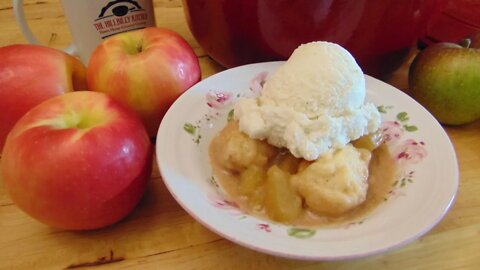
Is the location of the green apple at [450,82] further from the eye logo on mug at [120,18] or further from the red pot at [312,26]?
the eye logo on mug at [120,18]

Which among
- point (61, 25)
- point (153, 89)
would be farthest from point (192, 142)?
point (61, 25)

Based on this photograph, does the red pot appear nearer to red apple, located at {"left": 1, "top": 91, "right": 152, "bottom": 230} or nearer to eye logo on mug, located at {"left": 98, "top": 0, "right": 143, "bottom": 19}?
eye logo on mug, located at {"left": 98, "top": 0, "right": 143, "bottom": 19}

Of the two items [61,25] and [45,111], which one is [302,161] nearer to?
[45,111]

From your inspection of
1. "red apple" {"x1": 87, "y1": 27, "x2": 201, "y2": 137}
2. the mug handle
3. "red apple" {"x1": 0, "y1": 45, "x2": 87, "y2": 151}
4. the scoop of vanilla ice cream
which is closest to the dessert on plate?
the scoop of vanilla ice cream

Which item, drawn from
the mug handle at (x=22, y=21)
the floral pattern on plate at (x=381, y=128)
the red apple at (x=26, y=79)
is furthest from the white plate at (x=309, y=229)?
the mug handle at (x=22, y=21)

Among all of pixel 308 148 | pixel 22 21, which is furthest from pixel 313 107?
pixel 22 21
